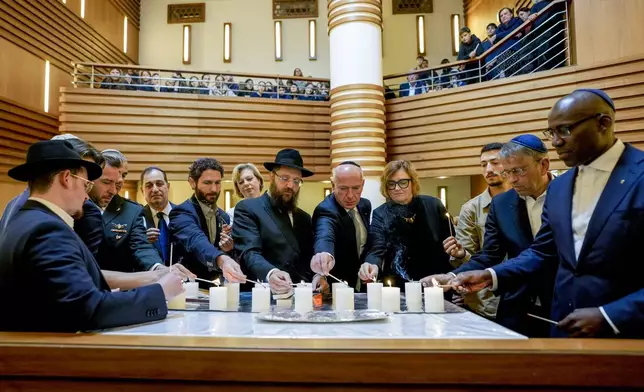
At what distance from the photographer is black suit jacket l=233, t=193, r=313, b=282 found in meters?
2.79

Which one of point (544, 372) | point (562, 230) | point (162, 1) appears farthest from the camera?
point (162, 1)

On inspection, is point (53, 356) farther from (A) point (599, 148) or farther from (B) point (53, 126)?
(B) point (53, 126)

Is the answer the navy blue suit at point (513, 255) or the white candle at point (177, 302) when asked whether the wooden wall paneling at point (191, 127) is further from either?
the white candle at point (177, 302)

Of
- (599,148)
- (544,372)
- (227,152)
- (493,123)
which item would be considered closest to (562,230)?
(599,148)

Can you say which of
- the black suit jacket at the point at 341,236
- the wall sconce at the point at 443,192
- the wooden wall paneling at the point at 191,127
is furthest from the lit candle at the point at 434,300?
the wall sconce at the point at 443,192

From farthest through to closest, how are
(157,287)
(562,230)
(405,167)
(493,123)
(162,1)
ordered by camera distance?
(162,1), (493,123), (405,167), (562,230), (157,287)

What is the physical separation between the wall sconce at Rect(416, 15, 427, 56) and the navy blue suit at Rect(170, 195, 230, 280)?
10720mm

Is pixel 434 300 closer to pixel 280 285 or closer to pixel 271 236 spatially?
pixel 280 285

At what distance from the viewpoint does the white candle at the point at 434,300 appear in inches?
74.7

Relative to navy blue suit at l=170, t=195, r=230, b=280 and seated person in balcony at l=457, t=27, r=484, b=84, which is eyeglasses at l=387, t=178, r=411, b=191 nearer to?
navy blue suit at l=170, t=195, r=230, b=280

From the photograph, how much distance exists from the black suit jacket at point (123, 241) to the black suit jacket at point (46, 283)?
57.2 inches

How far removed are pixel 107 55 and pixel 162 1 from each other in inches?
114

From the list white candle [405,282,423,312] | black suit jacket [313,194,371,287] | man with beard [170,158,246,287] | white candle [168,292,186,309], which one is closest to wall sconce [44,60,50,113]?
man with beard [170,158,246,287]

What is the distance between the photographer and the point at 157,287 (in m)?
1.64
